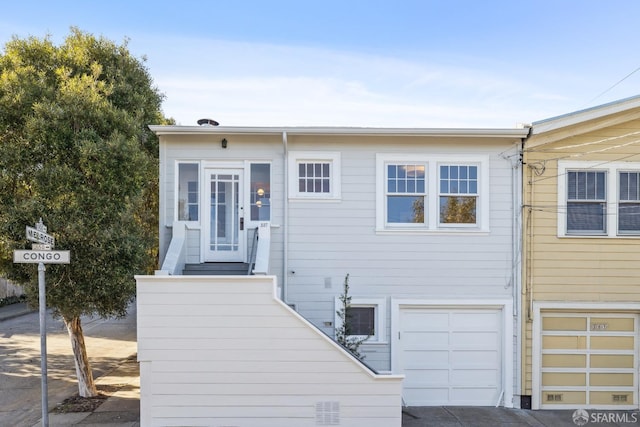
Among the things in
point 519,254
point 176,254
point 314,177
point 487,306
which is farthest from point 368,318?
point 176,254

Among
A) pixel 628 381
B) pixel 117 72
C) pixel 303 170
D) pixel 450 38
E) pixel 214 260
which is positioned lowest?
pixel 628 381

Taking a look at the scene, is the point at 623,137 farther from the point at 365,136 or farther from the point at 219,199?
the point at 219,199

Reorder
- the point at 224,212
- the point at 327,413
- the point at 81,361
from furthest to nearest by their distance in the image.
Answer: the point at 81,361, the point at 224,212, the point at 327,413

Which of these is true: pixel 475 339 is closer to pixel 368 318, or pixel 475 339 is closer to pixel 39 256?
pixel 368 318

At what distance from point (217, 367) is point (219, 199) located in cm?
310

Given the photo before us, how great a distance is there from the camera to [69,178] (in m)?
6.43

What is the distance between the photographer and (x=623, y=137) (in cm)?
762

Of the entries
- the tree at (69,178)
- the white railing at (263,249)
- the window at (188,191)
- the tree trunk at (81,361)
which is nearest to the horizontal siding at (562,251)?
the white railing at (263,249)

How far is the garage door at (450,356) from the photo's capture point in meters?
7.52

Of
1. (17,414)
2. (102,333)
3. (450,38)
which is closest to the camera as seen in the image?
(17,414)

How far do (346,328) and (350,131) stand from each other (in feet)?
11.5

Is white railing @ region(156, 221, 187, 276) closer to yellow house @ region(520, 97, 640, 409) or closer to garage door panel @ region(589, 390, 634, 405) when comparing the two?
yellow house @ region(520, 97, 640, 409)

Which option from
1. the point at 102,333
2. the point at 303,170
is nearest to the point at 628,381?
the point at 303,170

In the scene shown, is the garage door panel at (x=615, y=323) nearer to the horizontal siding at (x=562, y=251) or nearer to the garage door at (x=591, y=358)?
the garage door at (x=591, y=358)
